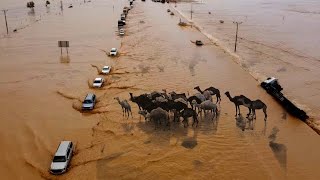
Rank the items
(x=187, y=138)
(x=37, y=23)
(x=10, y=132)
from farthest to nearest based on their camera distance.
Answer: (x=37, y=23) → (x=10, y=132) → (x=187, y=138)

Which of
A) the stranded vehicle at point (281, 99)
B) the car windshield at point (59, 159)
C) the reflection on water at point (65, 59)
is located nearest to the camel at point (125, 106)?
the car windshield at point (59, 159)

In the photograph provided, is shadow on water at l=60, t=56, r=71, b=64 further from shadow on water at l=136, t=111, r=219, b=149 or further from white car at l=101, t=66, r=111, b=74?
shadow on water at l=136, t=111, r=219, b=149

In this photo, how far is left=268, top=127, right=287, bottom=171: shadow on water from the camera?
76.1 ft

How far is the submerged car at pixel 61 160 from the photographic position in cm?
2142

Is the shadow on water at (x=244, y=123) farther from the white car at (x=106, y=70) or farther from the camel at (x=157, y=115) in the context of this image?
the white car at (x=106, y=70)

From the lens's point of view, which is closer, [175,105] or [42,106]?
[175,105]

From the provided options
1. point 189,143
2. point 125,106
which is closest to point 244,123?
point 189,143

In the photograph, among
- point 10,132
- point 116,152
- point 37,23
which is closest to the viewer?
point 116,152

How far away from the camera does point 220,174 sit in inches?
861

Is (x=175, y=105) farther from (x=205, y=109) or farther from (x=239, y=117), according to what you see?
(x=239, y=117)

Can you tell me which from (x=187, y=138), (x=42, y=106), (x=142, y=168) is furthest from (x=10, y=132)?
(x=187, y=138)

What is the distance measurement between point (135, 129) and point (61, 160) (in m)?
6.78

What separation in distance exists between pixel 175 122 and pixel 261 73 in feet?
70.4

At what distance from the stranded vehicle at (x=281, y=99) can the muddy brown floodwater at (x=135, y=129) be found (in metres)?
0.67
